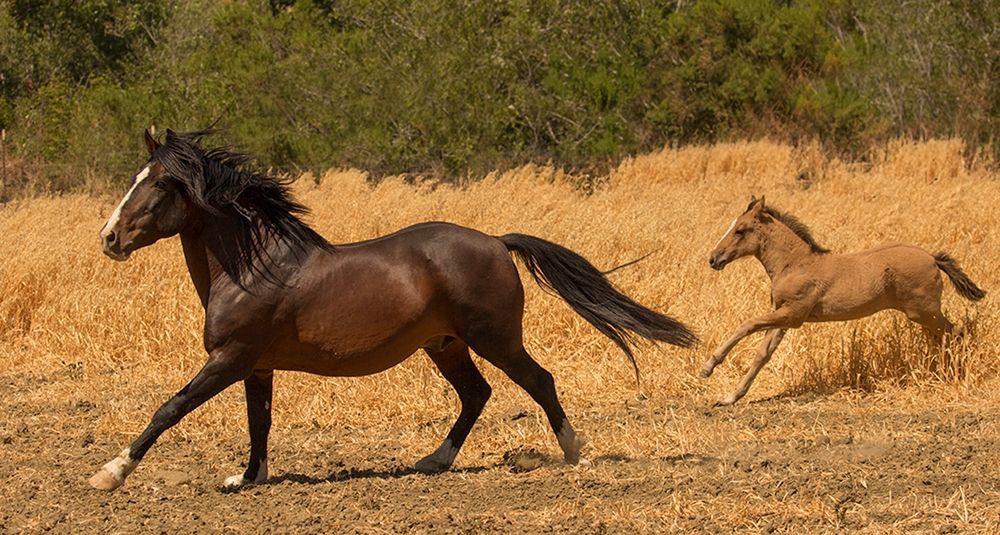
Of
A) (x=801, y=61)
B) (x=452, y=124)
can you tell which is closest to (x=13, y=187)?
(x=452, y=124)

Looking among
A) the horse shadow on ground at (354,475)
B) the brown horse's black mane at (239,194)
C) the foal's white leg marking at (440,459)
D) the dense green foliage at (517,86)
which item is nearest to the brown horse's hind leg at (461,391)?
the foal's white leg marking at (440,459)

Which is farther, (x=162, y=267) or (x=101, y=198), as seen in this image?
(x=101, y=198)

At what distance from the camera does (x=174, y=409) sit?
681cm

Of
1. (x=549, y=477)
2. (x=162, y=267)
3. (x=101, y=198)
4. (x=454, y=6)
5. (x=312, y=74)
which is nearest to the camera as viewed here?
(x=549, y=477)

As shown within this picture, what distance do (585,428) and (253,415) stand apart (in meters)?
2.16

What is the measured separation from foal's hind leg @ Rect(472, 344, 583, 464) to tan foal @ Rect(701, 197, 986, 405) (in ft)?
6.99

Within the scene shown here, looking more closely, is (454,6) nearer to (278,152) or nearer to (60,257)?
(278,152)

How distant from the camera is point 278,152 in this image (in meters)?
27.7

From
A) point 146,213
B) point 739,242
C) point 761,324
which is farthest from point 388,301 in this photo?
point 739,242

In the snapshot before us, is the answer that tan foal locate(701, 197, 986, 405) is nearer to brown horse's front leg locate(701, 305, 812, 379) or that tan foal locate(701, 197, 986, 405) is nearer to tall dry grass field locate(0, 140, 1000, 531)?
brown horse's front leg locate(701, 305, 812, 379)

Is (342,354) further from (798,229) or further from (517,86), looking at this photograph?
(517,86)

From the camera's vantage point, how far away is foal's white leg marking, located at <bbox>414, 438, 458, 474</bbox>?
7512 mm

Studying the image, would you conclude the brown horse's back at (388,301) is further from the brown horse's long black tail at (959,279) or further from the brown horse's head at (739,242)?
the brown horse's long black tail at (959,279)

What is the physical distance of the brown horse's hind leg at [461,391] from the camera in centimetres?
759
